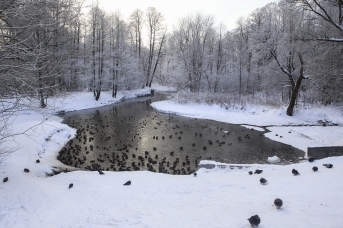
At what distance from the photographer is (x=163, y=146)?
12617 mm

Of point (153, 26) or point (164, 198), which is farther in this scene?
point (153, 26)

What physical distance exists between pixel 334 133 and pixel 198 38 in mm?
25527

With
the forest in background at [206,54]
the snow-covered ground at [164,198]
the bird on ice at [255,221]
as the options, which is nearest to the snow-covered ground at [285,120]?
the forest in background at [206,54]

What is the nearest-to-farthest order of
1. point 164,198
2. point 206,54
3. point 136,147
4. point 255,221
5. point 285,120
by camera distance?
1. point 255,221
2. point 164,198
3. point 136,147
4. point 285,120
5. point 206,54

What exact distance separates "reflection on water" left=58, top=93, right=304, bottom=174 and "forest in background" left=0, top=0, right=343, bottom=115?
338 cm

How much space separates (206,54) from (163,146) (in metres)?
30.0

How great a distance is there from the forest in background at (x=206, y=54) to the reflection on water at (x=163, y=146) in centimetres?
338

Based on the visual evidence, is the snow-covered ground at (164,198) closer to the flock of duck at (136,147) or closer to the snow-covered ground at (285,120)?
the flock of duck at (136,147)

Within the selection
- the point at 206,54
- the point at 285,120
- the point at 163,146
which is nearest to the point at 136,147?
the point at 163,146

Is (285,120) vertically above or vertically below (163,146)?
above

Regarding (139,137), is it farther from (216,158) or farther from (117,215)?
(117,215)

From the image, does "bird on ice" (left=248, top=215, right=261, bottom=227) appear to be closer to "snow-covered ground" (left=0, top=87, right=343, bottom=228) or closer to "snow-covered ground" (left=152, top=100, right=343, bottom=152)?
"snow-covered ground" (left=0, top=87, right=343, bottom=228)

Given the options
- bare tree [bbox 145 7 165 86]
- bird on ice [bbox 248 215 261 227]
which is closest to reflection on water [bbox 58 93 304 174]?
bird on ice [bbox 248 215 261 227]

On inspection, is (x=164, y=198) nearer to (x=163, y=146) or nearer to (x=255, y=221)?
(x=255, y=221)
